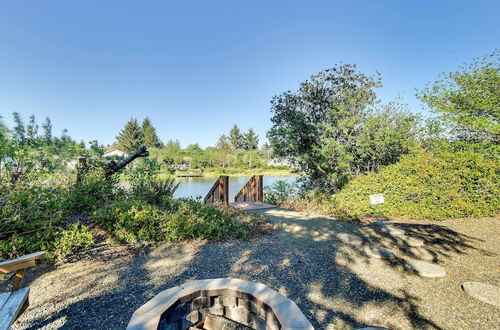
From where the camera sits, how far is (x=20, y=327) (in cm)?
165

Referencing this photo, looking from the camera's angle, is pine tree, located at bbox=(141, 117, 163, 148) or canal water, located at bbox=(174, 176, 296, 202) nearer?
canal water, located at bbox=(174, 176, 296, 202)

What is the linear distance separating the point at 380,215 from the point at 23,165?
741cm

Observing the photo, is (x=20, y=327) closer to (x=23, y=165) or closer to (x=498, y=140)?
(x=23, y=165)

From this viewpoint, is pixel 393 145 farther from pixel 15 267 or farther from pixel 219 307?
pixel 15 267

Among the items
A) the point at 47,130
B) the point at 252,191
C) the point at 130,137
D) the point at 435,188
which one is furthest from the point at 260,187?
the point at 130,137

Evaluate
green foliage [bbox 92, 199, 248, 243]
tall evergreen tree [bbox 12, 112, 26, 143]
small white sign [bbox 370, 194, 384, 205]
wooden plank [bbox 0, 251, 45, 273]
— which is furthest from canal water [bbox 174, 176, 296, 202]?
wooden plank [bbox 0, 251, 45, 273]

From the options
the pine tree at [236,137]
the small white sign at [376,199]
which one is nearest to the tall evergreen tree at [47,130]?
the small white sign at [376,199]

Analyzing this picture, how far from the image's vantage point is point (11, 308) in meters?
1.32

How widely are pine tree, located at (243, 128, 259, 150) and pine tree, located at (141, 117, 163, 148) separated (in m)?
16.8

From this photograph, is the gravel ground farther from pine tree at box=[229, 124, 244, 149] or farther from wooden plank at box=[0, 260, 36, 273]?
pine tree at box=[229, 124, 244, 149]

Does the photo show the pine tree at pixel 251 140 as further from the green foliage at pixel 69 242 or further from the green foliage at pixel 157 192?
the green foliage at pixel 69 242

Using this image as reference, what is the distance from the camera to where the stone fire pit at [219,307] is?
4.68 ft

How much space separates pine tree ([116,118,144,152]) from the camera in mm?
39344

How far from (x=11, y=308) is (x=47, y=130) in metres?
5.59
